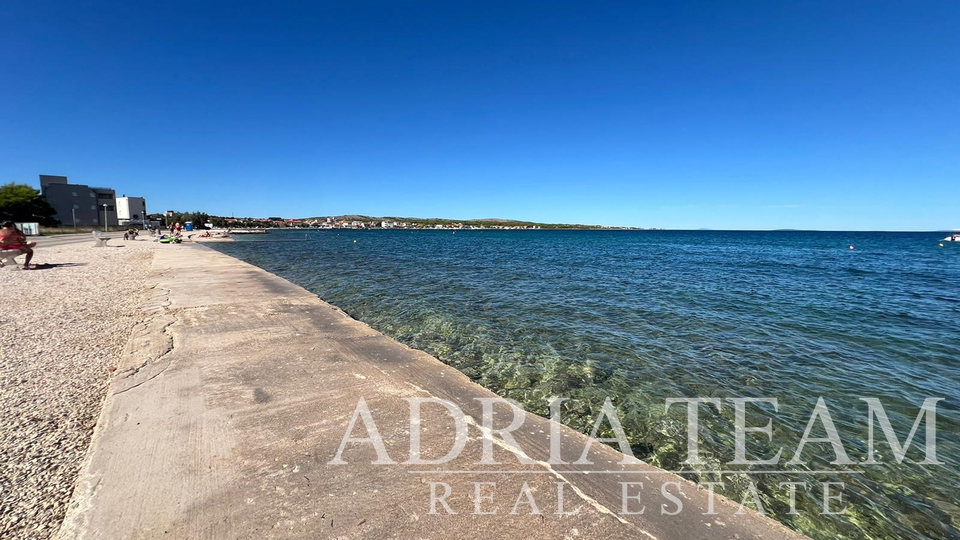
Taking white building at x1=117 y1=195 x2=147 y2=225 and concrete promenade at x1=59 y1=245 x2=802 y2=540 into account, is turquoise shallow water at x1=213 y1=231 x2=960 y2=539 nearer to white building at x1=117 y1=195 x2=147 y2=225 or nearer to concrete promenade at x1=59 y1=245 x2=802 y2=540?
concrete promenade at x1=59 y1=245 x2=802 y2=540

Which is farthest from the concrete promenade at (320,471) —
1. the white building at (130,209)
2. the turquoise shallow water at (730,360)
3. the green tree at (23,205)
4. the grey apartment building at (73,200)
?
the white building at (130,209)

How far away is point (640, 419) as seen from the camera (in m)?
4.42

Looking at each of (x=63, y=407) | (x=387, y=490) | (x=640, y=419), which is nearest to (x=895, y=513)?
(x=640, y=419)

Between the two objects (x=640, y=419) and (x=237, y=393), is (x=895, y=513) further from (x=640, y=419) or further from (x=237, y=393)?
(x=237, y=393)

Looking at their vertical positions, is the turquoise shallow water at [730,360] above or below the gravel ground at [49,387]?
below

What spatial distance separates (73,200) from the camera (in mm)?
68438

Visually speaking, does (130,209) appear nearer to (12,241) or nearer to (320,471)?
(12,241)

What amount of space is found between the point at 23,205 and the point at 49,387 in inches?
2972

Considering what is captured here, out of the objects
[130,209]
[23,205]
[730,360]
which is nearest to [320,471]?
[730,360]

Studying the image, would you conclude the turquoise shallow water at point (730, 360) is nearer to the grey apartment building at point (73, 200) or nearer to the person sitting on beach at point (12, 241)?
the person sitting on beach at point (12, 241)

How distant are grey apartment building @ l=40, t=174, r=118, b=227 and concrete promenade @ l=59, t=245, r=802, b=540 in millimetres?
88283

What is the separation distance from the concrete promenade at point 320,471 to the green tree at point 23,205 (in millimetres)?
69513

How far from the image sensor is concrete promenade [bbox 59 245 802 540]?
213cm

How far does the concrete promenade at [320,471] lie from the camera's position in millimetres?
2131
